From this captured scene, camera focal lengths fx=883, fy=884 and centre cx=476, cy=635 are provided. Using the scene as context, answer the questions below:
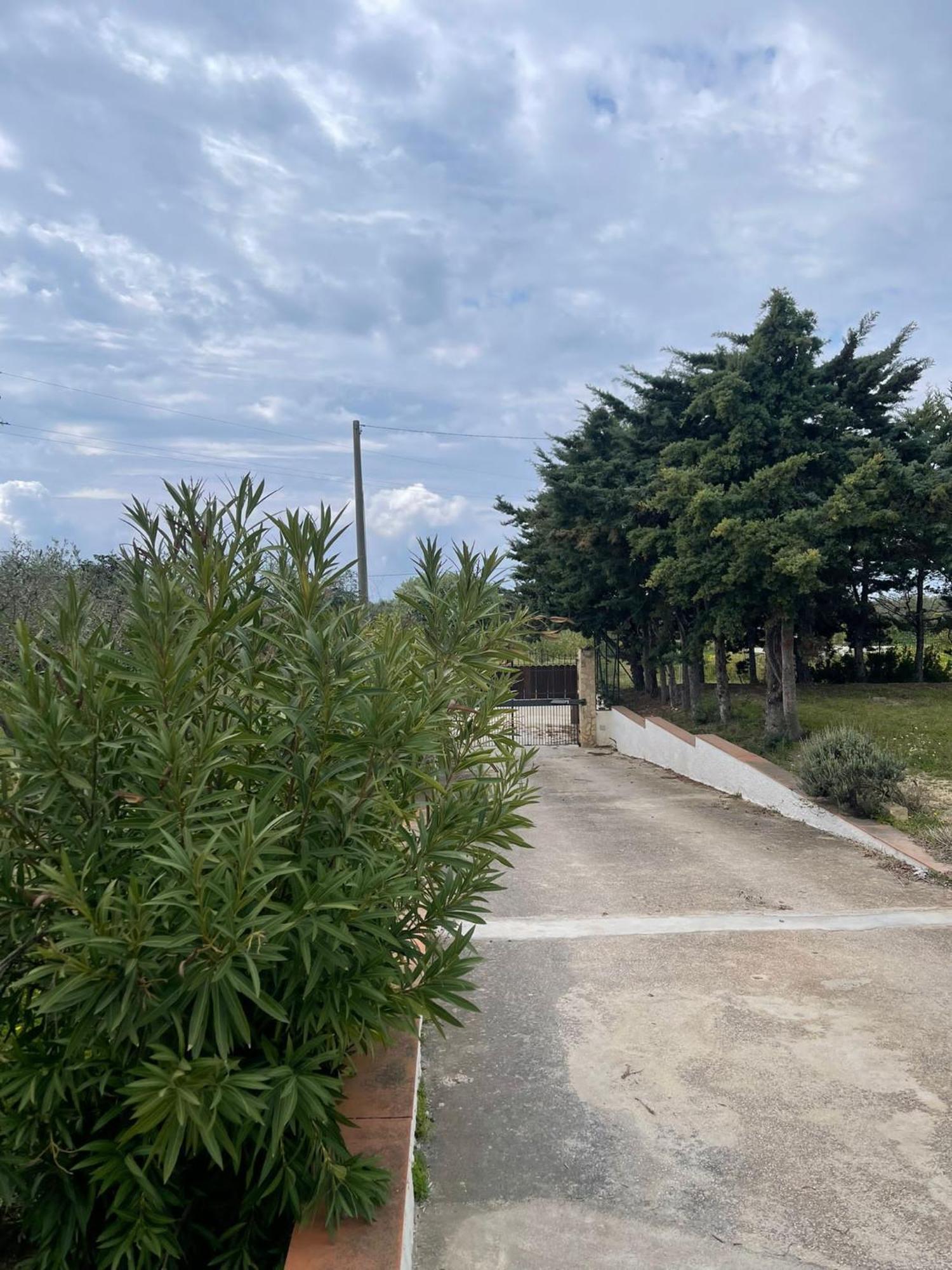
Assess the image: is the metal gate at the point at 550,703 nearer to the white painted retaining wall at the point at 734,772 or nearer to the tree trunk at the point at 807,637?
the white painted retaining wall at the point at 734,772

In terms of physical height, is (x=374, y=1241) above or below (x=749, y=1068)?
above

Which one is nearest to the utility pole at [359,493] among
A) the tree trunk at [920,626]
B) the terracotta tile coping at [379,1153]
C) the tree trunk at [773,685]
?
the tree trunk at [773,685]

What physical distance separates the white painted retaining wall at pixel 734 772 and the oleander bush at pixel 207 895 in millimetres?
7276

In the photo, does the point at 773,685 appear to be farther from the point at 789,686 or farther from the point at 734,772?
the point at 734,772

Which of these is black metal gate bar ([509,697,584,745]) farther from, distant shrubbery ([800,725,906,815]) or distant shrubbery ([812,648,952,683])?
distant shrubbery ([800,725,906,815])

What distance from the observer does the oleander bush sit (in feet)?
6.60

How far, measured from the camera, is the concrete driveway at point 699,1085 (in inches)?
123

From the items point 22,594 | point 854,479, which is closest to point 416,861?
point 22,594

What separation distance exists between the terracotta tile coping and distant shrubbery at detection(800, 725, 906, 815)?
7.82m

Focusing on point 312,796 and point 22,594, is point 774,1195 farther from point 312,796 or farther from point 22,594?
point 22,594

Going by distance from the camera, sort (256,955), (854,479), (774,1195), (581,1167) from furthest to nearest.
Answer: (854,479) → (581,1167) → (774,1195) → (256,955)

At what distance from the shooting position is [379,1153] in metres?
2.84

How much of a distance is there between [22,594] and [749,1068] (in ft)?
34.9

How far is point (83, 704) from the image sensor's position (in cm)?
223
